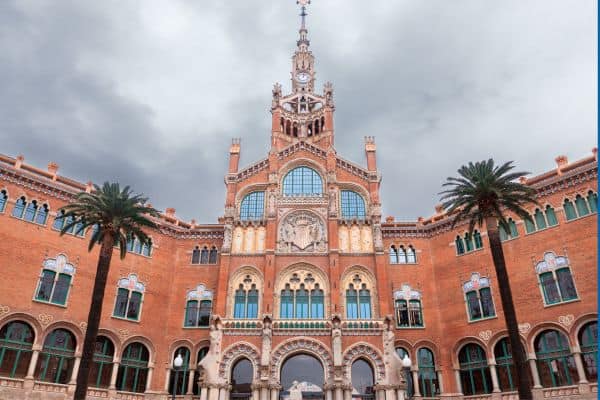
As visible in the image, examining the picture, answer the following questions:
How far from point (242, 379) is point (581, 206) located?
29.7 meters

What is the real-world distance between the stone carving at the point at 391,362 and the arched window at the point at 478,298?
7.41 m

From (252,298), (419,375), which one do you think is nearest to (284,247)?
(252,298)

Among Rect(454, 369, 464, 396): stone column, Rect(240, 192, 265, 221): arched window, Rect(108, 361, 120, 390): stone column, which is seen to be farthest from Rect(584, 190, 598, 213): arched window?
Rect(108, 361, 120, 390): stone column

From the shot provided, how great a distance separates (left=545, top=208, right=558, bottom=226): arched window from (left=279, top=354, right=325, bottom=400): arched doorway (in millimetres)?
21370

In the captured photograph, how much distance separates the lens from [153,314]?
39.7 meters

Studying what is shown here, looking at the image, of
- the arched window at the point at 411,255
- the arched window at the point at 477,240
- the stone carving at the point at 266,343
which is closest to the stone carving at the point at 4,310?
the stone carving at the point at 266,343

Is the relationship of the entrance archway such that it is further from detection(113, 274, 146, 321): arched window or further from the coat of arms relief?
detection(113, 274, 146, 321): arched window

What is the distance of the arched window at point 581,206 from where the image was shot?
33.1m

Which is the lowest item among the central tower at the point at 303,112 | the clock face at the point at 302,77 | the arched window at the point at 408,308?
the arched window at the point at 408,308

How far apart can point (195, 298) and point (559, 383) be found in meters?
30.1

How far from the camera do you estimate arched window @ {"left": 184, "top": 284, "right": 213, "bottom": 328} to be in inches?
1592

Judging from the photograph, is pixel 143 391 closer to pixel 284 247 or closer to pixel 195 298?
pixel 195 298

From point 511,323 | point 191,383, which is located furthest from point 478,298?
point 191,383

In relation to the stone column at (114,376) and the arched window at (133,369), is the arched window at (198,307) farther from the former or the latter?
the stone column at (114,376)
